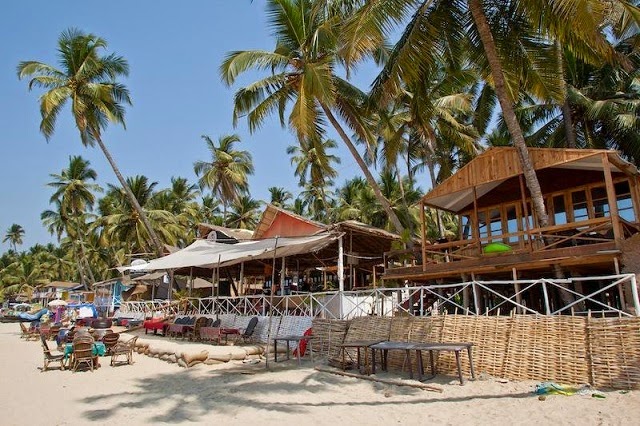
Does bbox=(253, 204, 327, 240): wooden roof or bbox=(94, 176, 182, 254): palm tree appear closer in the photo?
bbox=(253, 204, 327, 240): wooden roof

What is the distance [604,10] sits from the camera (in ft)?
29.0

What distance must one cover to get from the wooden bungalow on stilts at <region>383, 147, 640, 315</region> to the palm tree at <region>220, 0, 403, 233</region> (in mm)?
2867

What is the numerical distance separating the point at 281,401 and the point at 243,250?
7.65m

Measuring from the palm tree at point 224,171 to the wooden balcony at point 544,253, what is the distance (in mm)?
24460

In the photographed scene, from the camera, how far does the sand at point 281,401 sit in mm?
6508

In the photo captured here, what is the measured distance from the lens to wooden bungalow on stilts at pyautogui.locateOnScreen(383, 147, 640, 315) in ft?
33.2

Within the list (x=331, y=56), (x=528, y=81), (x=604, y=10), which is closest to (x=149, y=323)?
(x=331, y=56)

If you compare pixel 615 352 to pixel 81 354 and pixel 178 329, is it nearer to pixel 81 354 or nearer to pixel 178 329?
pixel 81 354

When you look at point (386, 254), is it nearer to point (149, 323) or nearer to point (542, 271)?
point (542, 271)

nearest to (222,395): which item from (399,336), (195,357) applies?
(195,357)

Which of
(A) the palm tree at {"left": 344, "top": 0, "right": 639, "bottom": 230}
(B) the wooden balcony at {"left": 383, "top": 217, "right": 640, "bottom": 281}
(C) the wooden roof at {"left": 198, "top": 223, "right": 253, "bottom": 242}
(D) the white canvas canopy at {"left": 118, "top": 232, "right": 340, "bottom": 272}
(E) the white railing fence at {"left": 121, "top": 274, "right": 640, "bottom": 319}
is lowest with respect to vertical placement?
(E) the white railing fence at {"left": 121, "top": 274, "right": 640, "bottom": 319}

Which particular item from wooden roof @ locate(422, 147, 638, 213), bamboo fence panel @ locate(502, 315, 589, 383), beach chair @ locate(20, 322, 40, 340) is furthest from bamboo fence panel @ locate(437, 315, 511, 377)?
beach chair @ locate(20, 322, 40, 340)

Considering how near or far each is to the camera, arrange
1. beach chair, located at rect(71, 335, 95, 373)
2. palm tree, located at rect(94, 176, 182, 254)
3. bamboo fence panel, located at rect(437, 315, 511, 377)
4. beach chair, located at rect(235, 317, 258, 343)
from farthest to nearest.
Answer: palm tree, located at rect(94, 176, 182, 254)
beach chair, located at rect(235, 317, 258, 343)
beach chair, located at rect(71, 335, 95, 373)
bamboo fence panel, located at rect(437, 315, 511, 377)

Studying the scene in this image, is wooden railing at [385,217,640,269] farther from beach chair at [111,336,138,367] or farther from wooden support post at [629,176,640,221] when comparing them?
beach chair at [111,336,138,367]
